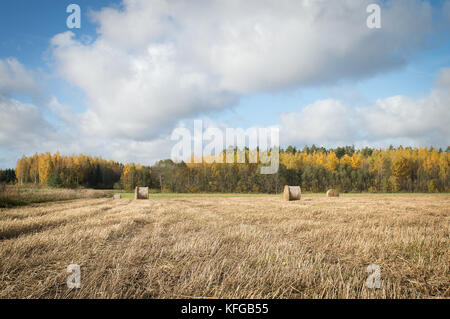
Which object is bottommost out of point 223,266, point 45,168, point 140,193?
point 140,193

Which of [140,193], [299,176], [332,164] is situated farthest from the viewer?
[332,164]

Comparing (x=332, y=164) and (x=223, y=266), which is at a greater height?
(x=332, y=164)

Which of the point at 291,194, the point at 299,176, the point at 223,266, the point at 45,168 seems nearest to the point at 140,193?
the point at 291,194

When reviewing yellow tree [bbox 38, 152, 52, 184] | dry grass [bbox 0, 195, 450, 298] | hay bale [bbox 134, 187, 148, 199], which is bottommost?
hay bale [bbox 134, 187, 148, 199]

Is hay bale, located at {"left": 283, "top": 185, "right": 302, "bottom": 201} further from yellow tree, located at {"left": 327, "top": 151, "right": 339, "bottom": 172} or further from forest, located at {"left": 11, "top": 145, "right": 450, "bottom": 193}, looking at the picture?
yellow tree, located at {"left": 327, "top": 151, "right": 339, "bottom": 172}

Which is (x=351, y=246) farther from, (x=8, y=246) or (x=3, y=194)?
(x=3, y=194)

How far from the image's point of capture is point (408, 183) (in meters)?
68.1

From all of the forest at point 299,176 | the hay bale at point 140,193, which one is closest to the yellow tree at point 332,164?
the forest at point 299,176

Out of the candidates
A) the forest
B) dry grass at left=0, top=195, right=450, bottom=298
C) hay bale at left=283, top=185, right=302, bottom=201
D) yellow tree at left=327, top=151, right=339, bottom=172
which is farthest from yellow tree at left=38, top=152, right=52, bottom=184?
yellow tree at left=327, top=151, right=339, bottom=172

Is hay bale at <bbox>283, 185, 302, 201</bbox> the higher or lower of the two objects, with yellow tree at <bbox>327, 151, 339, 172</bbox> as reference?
lower

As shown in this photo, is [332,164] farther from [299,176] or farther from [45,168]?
[45,168]

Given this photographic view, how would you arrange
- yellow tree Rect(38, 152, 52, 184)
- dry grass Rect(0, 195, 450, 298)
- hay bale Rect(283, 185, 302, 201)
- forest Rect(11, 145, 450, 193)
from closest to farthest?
1. dry grass Rect(0, 195, 450, 298)
2. hay bale Rect(283, 185, 302, 201)
3. forest Rect(11, 145, 450, 193)
4. yellow tree Rect(38, 152, 52, 184)
